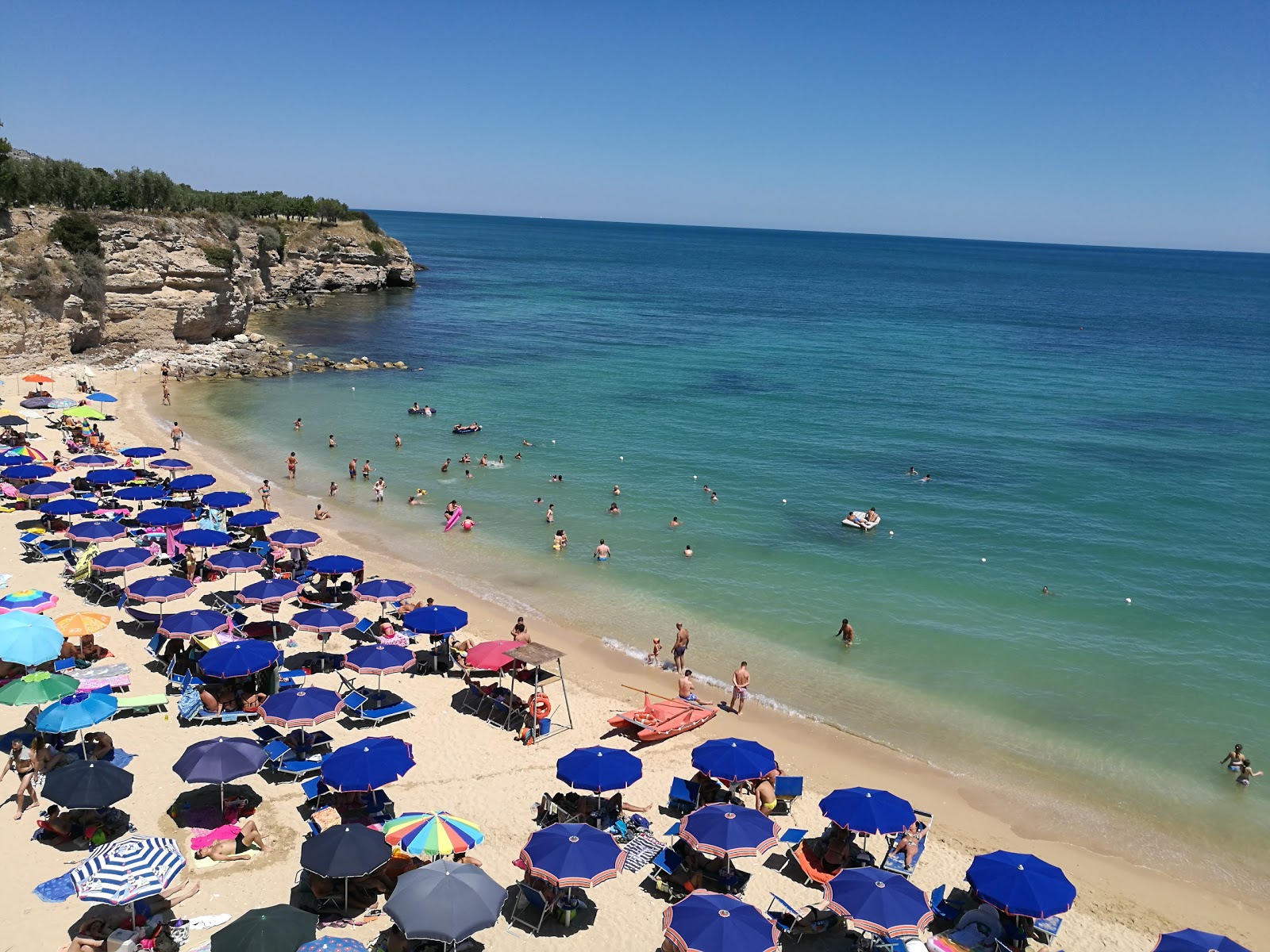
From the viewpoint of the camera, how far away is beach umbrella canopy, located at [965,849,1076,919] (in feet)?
37.1

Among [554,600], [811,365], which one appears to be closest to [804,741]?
[554,600]

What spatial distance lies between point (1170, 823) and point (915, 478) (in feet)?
71.0

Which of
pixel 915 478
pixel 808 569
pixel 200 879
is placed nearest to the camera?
pixel 200 879

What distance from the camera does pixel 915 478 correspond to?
3703cm

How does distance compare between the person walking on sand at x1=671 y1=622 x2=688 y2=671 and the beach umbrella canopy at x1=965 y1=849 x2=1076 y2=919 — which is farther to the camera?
the person walking on sand at x1=671 y1=622 x2=688 y2=671

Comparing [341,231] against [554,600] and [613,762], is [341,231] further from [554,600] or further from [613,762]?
[613,762]

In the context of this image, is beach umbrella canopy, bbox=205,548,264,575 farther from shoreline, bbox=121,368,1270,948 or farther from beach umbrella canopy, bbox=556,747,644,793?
beach umbrella canopy, bbox=556,747,644,793

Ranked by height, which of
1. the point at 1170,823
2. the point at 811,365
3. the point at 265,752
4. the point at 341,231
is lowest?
the point at 1170,823

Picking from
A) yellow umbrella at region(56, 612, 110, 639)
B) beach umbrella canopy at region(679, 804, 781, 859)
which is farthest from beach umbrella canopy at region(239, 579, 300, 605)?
beach umbrella canopy at region(679, 804, 781, 859)

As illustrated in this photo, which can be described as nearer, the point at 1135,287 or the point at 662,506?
the point at 662,506

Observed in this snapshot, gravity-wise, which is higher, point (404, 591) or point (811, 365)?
point (811, 365)

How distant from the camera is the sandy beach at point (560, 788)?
1173cm

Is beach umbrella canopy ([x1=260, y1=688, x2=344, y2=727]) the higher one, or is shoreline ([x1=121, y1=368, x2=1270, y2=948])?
beach umbrella canopy ([x1=260, y1=688, x2=344, y2=727])

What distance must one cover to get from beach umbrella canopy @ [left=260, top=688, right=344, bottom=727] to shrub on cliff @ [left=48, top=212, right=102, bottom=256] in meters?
41.1
